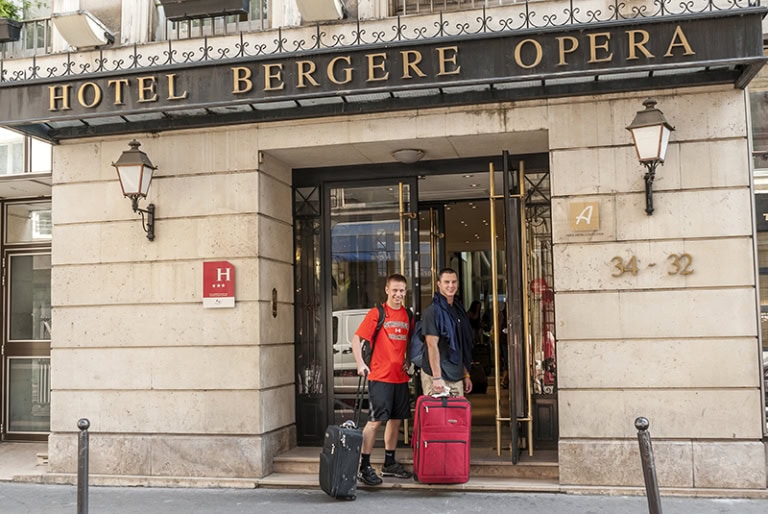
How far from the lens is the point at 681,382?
7344 millimetres

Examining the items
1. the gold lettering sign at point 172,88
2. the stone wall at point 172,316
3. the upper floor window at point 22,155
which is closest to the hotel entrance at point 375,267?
the stone wall at point 172,316

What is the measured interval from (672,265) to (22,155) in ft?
25.8

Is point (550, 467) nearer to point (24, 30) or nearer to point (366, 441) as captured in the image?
point (366, 441)

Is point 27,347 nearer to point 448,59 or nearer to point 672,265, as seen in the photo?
point 448,59

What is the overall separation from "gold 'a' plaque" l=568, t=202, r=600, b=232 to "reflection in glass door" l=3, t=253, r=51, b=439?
7.30m

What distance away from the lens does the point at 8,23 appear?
30.8 feet

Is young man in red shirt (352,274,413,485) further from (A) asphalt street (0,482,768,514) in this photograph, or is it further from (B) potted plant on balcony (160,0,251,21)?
(B) potted plant on balcony (160,0,251,21)

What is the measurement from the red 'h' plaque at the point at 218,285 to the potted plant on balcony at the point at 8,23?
12.8 ft

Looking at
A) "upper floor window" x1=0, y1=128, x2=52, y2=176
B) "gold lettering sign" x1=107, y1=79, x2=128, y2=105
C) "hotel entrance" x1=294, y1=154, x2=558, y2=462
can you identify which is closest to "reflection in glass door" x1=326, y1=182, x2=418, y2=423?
"hotel entrance" x1=294, y1=154, x2=558, y2=462

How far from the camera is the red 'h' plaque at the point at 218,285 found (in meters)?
8.39

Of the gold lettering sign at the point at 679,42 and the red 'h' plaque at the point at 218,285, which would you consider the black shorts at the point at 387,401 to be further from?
the gold lettering sign at the point at 679,42

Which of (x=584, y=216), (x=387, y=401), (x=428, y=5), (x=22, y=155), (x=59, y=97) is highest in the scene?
(x=428, y=5)

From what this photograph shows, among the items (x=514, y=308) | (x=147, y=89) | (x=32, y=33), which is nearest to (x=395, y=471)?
(x=514, y=308)

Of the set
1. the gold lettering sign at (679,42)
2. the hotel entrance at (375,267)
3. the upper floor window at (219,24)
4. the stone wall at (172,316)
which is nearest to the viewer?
the gold lettering sign at (679,42)
